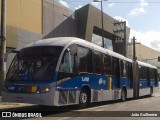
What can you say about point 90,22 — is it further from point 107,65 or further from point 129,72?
point 107,65

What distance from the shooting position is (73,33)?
46281 millimetres

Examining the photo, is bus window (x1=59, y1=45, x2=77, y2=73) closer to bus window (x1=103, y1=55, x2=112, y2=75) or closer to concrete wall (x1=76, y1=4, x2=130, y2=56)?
bus window (x1=103, y1=55, x2=112, y2=75)

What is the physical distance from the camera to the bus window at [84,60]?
16797 mm

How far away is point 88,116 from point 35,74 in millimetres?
2665

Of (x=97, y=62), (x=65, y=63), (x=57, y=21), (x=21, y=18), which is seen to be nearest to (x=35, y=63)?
(x=65, y=63)

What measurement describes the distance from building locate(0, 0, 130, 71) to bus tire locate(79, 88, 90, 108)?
53.4ft

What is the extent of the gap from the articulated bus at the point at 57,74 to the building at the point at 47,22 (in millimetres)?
15194

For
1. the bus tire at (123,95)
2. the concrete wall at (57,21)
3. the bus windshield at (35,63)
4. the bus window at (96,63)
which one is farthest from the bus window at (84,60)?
the concrete wall at (57,21)

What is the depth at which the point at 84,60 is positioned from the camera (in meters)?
17.3

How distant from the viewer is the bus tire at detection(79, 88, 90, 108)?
54.8 ft

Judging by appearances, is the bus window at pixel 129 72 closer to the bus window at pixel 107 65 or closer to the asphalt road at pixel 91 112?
the bus window at pixel 107 65

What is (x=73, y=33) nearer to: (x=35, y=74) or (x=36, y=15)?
(x=36, y=15)

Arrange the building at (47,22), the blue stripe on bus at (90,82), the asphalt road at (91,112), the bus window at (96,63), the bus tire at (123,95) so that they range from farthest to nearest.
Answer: the building at (47,22)
the bus tire at (123,95)
the bus window at (96,63)
the blue stripe on bus at (90,82)
the asphalt road at (91,112)

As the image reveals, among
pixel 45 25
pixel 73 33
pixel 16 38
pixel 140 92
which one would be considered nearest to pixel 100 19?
pixel 73 33
